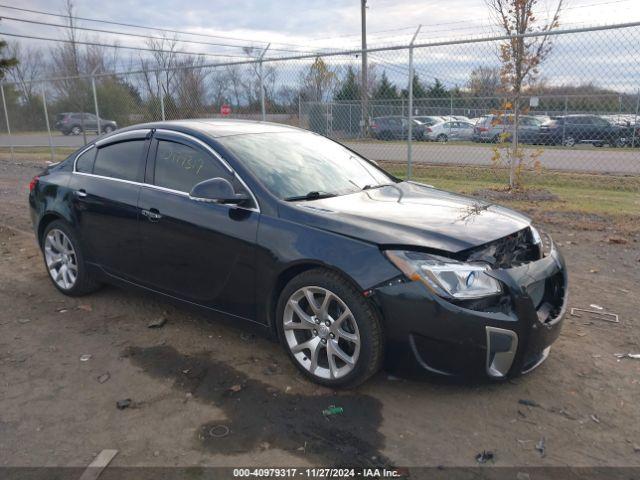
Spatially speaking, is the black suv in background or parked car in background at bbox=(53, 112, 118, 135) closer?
the black suv in background

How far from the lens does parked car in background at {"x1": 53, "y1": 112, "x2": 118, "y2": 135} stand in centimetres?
1886

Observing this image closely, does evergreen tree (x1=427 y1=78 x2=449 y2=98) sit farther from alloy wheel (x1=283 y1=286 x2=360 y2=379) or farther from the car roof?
alloy wheel (x1=283 y1=286 x2=360 y2=379)

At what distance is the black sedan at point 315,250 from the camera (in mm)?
2936

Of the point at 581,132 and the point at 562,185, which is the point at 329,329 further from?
the point at 581,132

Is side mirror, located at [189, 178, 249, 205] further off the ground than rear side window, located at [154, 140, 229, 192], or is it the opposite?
rear side window, located at [154, 140, 229, 192]

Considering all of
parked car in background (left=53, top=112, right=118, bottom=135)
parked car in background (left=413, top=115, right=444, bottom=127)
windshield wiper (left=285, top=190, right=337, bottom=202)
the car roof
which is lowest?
windshield wiper (left=285, top=190, right=337, bottom=202)

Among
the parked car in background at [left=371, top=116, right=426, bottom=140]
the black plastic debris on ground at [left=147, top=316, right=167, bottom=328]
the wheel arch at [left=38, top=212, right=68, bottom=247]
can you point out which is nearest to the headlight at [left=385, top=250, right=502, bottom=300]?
the black plastic debris on ground at [left=147, top=316, right=167, bottom=328]

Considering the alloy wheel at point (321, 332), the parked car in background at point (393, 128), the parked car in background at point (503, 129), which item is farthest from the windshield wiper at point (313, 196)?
the parked car in background at point (393, 128)

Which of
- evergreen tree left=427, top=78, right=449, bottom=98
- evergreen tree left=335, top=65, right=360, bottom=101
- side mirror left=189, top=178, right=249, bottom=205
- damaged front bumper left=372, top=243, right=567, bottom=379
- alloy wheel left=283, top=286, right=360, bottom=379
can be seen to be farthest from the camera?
evergreen tree left=335, top=65, right=360, bottom=101

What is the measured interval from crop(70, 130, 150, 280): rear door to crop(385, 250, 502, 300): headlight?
226 cm

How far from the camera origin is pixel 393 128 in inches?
488

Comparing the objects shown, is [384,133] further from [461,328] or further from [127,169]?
[461,328]

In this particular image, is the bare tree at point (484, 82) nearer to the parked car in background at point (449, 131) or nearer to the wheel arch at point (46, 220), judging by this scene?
the parked car in background at point (449, 131)

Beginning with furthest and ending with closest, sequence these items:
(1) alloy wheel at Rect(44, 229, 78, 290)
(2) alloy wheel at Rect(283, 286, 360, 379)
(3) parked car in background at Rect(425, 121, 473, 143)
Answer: (3) parked car in background at Rect(425, 121, 473, 143) < (1) alloy wheel at Rect(44, 229, 78, 290) < (2) alloy wheel at Rect(283, 286, 360, 379)
